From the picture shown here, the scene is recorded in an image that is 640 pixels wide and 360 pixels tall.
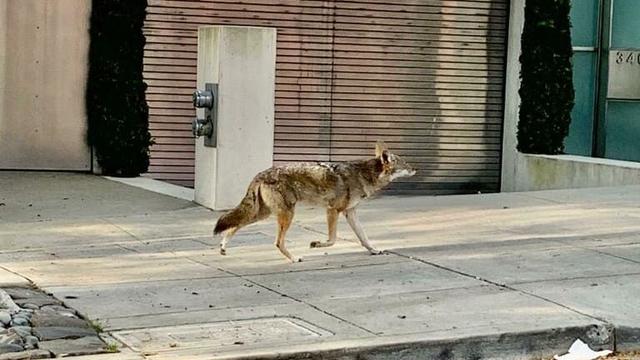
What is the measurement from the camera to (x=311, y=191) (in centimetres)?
950

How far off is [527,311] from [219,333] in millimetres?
2034

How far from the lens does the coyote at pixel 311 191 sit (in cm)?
942

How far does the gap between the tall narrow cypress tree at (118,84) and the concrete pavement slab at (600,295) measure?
28.1 ft

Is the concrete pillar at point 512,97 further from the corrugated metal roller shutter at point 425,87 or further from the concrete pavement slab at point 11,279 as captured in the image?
the concrete pavement slab at point 11,279

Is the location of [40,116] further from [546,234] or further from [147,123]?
[546,234]

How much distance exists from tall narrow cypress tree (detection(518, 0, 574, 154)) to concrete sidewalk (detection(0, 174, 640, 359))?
15.5ft

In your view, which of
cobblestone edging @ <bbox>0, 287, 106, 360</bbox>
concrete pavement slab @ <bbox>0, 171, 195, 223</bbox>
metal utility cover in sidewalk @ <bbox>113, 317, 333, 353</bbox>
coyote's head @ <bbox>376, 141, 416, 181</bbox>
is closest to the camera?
cobblestone edging @ <bbox>0, 287, 106, 360</bbox>

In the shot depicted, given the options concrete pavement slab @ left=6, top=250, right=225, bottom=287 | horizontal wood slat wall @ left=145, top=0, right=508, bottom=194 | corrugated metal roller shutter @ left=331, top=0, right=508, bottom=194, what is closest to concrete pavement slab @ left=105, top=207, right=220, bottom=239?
concrete pavement slab @ left=6, top=250, right=225, bottom=287

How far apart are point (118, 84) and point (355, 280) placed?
7.95 meters

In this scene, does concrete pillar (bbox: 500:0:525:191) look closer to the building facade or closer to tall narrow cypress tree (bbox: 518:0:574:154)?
the building facade

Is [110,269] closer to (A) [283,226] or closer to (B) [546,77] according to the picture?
(A) [283,226]

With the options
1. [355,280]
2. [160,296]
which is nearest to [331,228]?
[355,280]

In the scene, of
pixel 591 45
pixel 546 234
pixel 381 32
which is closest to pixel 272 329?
pixel 546 234

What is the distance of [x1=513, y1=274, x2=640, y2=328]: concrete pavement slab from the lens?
762 centimetres
